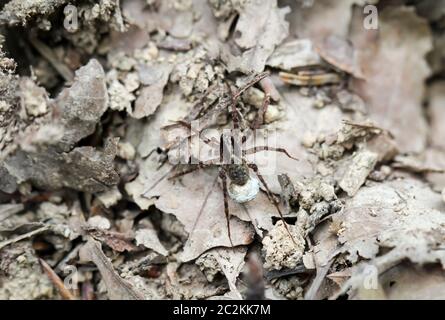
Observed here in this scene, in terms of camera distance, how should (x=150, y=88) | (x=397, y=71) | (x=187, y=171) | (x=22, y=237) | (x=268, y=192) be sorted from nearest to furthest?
(x=22, y=237) → (x=268, y=192) → (x=187, y=171) → (x=150, y=88) → (x=397, y=71)

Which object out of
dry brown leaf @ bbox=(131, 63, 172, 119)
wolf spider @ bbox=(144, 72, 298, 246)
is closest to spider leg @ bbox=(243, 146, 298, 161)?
wolf spider @ bbox=(144, 72, 298, 246)

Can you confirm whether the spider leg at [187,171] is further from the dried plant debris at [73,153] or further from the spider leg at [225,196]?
the dried plant debris at [73,153]

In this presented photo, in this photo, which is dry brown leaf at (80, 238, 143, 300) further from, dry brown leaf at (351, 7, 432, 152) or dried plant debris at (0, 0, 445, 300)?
dry brown leaf at (351, 7, 432, 152)

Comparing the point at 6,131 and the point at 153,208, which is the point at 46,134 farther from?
the point at 153,208

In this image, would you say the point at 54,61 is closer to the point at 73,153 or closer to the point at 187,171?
the point at 73,153

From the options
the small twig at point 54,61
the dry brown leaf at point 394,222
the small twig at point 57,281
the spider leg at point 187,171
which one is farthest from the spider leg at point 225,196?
the small twig at point 54,61

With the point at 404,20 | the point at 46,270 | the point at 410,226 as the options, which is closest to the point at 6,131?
the point at 46,270

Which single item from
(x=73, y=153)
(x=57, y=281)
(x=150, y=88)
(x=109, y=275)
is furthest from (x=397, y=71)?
(x=57, y=281)
